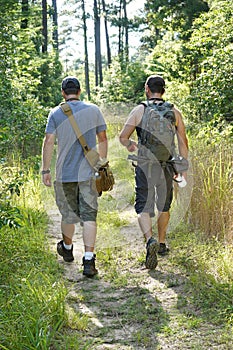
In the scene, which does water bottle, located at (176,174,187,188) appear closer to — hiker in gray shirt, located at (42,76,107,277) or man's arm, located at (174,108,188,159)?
man's arm, located at (174,108,188,159)

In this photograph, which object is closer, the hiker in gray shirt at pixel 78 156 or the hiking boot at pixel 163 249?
the hiker in gray shirt at pixel 78 156

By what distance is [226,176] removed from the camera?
5406 millimetres

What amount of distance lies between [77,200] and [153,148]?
0.91 meters

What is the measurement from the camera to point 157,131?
4891 mm

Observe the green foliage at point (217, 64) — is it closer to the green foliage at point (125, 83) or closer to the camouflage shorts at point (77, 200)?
the camouflage shorts at point (77, 200)

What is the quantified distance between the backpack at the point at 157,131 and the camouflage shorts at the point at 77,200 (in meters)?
0.64

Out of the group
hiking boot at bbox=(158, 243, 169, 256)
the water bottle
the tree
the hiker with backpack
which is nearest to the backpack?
the hiker with backpack

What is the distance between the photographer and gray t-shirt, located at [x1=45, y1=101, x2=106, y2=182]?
4949mm

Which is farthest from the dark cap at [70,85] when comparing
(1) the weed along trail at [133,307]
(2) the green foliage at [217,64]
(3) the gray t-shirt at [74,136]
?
(2) the green foliage at [217,64]

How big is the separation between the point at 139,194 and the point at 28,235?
147 centimetres

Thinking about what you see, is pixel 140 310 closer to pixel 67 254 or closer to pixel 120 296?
pixel 120 296

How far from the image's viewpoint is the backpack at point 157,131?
16.0 feet

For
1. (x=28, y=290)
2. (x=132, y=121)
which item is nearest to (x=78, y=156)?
(x=132, y=121)

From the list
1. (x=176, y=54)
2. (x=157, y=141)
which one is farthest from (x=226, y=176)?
(x=176, y=54)
